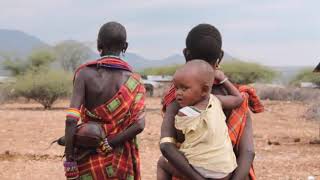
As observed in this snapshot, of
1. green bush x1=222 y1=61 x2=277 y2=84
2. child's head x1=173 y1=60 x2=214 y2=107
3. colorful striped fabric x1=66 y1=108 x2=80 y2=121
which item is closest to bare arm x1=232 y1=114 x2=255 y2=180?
child's head x1=173 y1=60 x2=214 y2=107

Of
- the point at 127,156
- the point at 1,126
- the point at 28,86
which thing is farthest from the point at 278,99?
the point at 127,156

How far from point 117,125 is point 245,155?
1089 millimetres

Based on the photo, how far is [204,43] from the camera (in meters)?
3.02

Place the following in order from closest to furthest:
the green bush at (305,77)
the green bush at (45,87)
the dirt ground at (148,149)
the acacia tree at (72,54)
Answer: the dirt ground at (148,149) → the green bush at (45,87) → the green bush at (305,77) → the acacia tree at (72,54)

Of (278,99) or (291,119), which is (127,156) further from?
(278,99)

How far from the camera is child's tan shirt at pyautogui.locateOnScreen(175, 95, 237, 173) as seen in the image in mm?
2928

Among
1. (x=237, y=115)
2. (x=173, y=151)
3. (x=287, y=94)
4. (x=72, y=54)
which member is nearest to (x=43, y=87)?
(x=287, y=94)

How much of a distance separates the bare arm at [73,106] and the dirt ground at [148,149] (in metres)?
4.73

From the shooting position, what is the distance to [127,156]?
4.06 meters

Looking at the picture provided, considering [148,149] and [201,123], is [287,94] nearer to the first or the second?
[148,149]

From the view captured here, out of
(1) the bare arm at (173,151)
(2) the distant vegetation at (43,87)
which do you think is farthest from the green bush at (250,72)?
(1) the bare arm at (173,151)

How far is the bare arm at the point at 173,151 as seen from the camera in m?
2.93

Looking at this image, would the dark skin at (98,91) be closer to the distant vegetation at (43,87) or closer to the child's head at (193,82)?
the child's head at (193,82)

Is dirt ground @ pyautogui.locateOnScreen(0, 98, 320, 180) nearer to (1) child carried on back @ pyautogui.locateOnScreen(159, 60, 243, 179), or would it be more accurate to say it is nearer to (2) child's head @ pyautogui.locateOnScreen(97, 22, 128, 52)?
(2) child's head @ pyautogui.locateOnScreen(97, 22, 128, 52)
